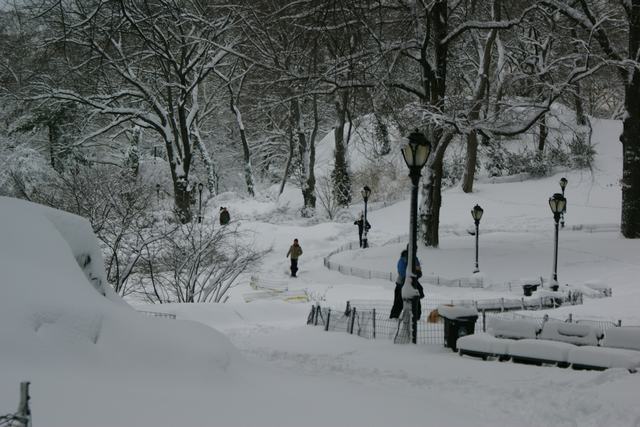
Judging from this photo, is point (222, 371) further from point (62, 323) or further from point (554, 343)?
point (554, 343)

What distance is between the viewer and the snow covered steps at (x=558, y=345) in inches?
367

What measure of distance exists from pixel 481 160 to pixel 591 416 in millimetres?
42728

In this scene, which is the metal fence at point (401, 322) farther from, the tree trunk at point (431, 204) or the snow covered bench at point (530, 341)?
the tree trunk at point (431, 204)

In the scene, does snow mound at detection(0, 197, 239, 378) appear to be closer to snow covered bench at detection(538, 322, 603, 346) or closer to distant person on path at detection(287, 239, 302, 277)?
snow covered bench at detection(538, 322, 603, 346)

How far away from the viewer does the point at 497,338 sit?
11133 millimetres

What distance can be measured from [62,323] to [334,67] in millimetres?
18208

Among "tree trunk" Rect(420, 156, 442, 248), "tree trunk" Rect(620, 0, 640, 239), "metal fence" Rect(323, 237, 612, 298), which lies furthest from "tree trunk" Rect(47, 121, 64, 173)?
"tree trunk" Rect(620, 0, 640, 239)

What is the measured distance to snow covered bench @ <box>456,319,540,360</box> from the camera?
10.5 meters

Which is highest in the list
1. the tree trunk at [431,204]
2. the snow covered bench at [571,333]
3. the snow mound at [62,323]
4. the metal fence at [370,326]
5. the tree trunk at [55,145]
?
the tree trunk at [55,145]

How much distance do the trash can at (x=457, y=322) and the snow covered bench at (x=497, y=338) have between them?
1.33 feet

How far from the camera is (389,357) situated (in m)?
11.0

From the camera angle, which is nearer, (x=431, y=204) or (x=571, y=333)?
(x=571, y=333)

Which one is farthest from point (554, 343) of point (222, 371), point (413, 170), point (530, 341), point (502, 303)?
point (222, 371)

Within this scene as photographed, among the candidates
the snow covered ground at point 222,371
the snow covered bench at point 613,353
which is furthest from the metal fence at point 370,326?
the snow covered bench at point 613,353
